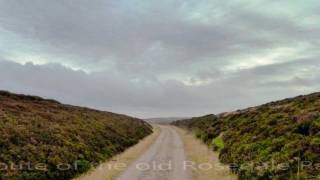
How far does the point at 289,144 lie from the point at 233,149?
909 cm

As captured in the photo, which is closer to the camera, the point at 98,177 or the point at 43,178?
the point at 43,178

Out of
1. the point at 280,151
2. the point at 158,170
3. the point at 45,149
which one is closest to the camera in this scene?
the point at 280,151

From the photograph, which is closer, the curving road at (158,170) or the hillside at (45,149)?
the hillside at (45,149)

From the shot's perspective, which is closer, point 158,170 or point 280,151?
point 280,151

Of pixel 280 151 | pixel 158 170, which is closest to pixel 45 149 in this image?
pixel 158 170

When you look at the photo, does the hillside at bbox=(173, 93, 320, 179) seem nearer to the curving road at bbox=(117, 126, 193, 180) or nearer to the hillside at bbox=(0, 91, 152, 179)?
the curving road at bbox=(117, 126, 193, 180)

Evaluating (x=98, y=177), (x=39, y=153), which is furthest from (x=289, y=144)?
(x=39, y=153)

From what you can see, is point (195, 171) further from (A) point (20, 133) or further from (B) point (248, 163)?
(A) point (20, 133)

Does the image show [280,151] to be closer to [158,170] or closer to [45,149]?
[158,170]

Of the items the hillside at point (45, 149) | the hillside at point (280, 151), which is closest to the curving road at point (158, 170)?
the hillside at point (280, 151)

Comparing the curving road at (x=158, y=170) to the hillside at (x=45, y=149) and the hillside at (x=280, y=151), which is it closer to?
the hillside at (x=280, y=151)

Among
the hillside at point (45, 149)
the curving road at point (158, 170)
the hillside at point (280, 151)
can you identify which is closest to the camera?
the hillside at point (280, 151)

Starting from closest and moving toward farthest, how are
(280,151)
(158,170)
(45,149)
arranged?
(280,151) → (158,170) → (45,149)

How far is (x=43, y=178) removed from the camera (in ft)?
80.9
